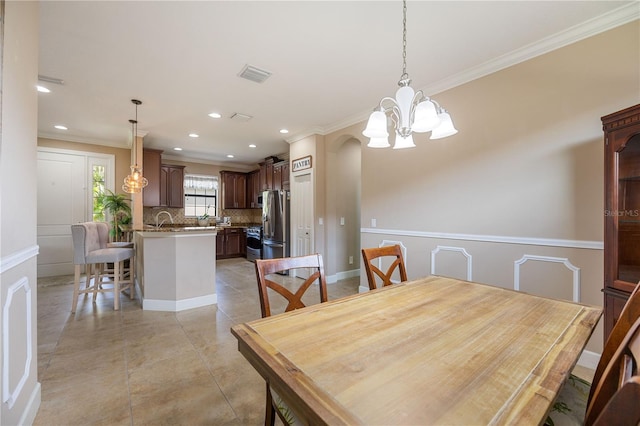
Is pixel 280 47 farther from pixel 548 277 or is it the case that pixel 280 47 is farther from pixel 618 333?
pixel 548 277

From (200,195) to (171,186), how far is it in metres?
1.00

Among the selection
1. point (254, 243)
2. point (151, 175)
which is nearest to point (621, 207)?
point (254, 243)

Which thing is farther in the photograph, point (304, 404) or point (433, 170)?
point (433, 170)

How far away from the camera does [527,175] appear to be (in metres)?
2.33

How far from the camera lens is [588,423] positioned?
0.62m

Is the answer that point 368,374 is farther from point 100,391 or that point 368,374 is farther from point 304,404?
point 100,391

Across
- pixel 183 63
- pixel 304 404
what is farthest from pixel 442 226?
pixel 183 63

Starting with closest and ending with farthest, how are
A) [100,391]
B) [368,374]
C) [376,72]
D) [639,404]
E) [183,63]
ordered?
[639,404]
[368,374]
[100,391]
[183,63]
[376,72]

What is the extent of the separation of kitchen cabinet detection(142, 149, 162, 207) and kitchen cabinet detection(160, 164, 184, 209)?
0.43 metres

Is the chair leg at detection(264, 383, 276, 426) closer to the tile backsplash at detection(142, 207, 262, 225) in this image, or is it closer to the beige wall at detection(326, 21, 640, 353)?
the beige wall at detection(326, 21, 640, 353)

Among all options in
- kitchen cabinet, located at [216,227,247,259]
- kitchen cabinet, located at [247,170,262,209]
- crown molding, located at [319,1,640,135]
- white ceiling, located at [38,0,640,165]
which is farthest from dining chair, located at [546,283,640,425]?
kitchen cabinet, located at [216,227,247,259]

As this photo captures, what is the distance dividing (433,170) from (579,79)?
1.32 metres

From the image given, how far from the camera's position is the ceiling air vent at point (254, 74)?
262cm

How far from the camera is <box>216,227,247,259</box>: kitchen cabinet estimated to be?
6.85 metres
